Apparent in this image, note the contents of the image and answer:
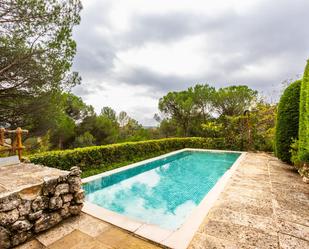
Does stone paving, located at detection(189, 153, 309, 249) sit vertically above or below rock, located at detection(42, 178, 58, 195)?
below

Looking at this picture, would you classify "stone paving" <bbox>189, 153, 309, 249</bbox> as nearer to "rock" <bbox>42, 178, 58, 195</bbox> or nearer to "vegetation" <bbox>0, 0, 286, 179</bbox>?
"vegetation" <bbox>0, 0, 286, 179</bbox>

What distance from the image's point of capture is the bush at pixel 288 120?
275 inches

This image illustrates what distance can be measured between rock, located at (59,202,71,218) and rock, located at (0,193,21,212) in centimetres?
77

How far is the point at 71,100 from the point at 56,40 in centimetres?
1093

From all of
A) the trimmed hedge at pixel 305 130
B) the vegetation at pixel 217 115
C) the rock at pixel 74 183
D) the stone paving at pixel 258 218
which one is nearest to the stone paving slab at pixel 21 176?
the rock at pixel 74 183

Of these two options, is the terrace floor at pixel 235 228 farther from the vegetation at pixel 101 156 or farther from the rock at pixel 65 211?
the vegetation at pixel 101 156

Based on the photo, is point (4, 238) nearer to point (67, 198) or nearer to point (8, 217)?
point (8, 217)

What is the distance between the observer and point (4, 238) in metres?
2.44

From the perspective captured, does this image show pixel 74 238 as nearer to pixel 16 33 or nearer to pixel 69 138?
pixel 16 33

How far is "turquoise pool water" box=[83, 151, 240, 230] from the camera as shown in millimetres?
4622

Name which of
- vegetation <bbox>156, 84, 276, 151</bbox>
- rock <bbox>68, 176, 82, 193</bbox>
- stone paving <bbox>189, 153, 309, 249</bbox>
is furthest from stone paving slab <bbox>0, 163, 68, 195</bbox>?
vegetation <bbox>156, 84, 276, 151</bbox>

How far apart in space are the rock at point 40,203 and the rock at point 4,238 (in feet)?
1.32

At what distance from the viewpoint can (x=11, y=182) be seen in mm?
3123

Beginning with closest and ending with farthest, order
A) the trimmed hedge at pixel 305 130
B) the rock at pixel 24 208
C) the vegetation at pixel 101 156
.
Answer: the rock at pixel 24 208, the trimmed hedge at pixel 305 130, the vegetation at pixel 101 156
